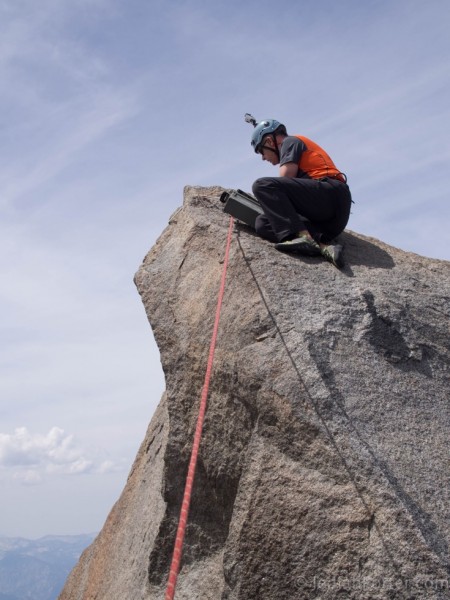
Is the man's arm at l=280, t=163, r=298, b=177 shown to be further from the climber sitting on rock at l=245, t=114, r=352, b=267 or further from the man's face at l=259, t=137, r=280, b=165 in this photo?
the man's face at l=259, t=137, r=280, b=165

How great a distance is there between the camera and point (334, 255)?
7.13 m

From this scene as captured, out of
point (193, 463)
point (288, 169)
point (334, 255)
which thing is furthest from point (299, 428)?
point (288, 169)

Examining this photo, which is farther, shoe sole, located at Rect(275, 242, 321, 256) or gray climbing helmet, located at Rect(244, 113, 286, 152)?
gray climbing helmet, located at Rect(244, 113, 286, 152)

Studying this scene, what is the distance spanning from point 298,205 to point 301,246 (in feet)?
2.48

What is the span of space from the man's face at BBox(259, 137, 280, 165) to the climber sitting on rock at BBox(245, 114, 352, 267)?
13 millimetres

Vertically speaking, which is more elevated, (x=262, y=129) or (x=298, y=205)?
(x=262, y=129)

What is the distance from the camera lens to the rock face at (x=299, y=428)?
4977mm

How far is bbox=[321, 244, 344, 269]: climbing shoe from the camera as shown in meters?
7.14

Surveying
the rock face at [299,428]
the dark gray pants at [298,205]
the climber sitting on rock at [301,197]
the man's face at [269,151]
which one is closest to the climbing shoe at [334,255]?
the climber sitting on rock at [301,197]

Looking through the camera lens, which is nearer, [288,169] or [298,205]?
[298,205]

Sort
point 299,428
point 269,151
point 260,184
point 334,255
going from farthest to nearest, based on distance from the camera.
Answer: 1. point 269,151
2. point 260,184
3. point 334,255
4. point 299,428

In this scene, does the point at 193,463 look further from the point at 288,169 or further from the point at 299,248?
the point at 288,169

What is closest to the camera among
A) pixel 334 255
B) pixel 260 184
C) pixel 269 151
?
pixel 334 255

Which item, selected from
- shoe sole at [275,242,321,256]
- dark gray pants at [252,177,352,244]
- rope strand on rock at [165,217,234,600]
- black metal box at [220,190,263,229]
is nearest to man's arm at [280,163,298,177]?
dark gray pants at [252,177,352,244]
